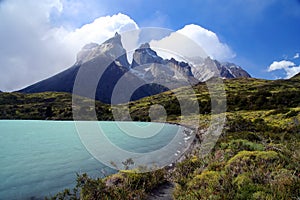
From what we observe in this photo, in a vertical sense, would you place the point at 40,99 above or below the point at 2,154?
above

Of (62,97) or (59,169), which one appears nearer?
(59,169)

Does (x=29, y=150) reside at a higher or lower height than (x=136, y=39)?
lower

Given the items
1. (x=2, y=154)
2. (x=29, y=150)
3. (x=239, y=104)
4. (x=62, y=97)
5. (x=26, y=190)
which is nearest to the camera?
(x=26, y=190)

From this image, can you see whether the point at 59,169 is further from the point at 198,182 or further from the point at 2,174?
the point at 198,182

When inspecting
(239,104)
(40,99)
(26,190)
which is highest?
(40,99)

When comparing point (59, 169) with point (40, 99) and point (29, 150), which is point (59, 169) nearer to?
point (29, 150)

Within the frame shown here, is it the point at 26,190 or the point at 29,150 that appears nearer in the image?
the point at 26,190

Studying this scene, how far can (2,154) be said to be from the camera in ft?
78.6

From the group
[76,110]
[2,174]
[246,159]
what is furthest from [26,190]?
[76,110]

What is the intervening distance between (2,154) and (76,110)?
92.4 meters

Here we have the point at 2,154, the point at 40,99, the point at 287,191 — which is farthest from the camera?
the point at 40,99

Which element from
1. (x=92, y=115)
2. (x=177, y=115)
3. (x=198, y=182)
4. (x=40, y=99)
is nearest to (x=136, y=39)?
(x=198, y=182)

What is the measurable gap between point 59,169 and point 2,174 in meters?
3.74

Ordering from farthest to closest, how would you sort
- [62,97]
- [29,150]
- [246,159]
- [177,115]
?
[62,97]
[177,115]
[29,150]
[246,159]
